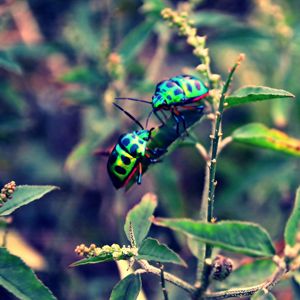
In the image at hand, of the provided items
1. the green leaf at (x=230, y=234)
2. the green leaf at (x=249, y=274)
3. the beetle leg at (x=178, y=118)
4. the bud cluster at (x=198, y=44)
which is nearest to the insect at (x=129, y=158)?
the beetle leg at (x=178, y=118)

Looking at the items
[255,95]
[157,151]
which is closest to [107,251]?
[157,151]

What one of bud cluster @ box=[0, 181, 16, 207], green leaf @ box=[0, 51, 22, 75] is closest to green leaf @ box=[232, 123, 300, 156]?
bud cluster @ box=[0, 181, 16, 207]

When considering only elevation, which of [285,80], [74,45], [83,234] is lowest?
[83,234]

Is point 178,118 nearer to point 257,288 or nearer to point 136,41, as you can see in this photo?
point 257,288

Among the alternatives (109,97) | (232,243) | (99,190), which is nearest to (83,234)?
(99,190)

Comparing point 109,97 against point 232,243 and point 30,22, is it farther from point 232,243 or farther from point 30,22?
point 232,243

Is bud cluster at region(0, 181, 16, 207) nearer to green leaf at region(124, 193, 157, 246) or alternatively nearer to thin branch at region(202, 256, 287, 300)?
green leaf at region(124, 193, 157, 246)
